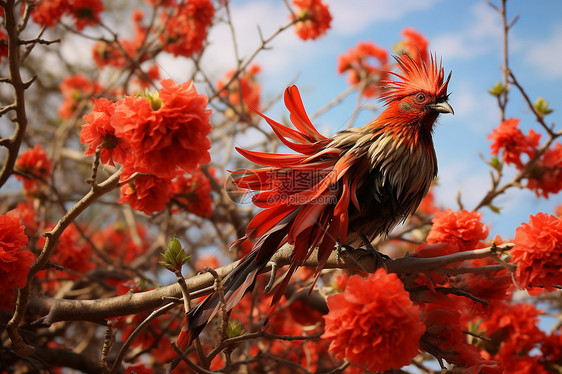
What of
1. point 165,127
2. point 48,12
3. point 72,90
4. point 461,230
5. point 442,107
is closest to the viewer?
point 165,127

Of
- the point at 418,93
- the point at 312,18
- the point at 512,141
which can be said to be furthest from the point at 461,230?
the point at 312,18

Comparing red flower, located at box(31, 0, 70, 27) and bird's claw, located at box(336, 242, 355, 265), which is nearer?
bird's claw, located at box(336, 242, 355, 265)

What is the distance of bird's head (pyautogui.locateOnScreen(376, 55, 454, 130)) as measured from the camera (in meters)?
1.66

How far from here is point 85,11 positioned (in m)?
3.30

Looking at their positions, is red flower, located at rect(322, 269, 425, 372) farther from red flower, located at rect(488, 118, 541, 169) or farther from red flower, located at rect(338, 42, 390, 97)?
red flower, located at rect(338, 42, 390, 97)

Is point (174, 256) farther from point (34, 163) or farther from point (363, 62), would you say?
point (363, 62)

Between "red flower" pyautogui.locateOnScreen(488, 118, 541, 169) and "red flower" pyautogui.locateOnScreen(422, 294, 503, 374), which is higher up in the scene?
"red flower" pyautogui.locateOnScreen(488, 118, 541, 169)

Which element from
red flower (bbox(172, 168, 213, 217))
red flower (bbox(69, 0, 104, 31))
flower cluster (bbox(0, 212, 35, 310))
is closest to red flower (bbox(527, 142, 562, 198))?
red flower (bbox(172, 168, 213, 217))

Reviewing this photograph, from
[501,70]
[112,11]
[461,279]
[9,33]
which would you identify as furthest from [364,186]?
[112,11]

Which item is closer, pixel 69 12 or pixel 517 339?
pixel 517 339

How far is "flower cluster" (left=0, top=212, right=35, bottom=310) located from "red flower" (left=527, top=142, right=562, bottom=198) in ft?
8.01

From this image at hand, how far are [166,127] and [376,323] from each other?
0.77 m

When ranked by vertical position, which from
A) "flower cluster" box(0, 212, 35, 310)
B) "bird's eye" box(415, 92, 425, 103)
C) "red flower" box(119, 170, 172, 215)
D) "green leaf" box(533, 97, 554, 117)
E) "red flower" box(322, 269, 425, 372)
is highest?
"green leaf" box(533, 97, 554, 117)

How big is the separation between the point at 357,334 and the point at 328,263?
1.72 feet
